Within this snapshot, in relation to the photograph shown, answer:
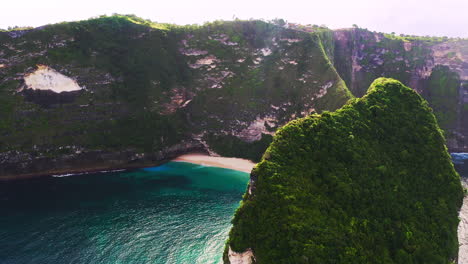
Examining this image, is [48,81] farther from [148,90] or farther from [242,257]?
[242,257]

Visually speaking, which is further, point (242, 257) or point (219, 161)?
point (219, 161)

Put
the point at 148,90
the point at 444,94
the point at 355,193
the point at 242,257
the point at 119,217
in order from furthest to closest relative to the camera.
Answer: the point at 444,94 < the point at 148,90 < the point at 119,217 < the point at 355,193 < the point at 242,257

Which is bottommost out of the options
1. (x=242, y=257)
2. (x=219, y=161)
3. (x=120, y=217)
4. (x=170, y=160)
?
(x=120, y=217)

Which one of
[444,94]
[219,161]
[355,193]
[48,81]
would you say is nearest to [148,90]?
[48,81]

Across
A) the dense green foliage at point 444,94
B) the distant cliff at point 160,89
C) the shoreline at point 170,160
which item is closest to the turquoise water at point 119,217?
the shoreline at point 170,160

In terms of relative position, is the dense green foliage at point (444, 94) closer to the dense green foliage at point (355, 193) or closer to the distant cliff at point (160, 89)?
the distant cliff at point (160, 89)

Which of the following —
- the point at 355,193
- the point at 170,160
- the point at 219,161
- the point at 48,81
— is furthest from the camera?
the point at 170,160

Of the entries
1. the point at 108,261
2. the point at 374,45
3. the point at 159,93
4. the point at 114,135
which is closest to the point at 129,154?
the point at 114,135
